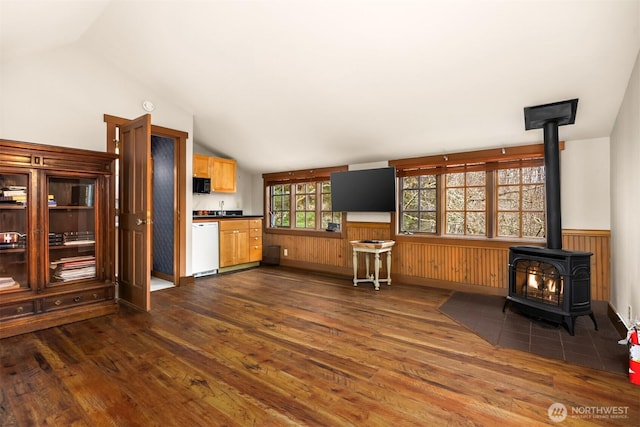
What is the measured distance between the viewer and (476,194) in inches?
168

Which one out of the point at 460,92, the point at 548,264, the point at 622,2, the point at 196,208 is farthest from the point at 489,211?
the point at 196,208

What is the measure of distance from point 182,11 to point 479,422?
3726mm

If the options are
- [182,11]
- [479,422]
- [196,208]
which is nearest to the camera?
[479,422]

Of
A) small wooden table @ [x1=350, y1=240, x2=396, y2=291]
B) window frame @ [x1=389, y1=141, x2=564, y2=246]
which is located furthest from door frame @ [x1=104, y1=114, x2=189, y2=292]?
window frame @ [x1=389, y1=141, x2=564, y2=246]

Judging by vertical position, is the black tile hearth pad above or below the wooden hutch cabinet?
below

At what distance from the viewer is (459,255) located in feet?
14.0

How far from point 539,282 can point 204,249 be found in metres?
4.39

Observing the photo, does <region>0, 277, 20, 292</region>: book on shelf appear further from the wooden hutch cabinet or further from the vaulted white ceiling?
the vaulted white ceiling

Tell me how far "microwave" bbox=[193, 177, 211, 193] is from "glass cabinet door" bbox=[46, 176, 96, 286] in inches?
82.7

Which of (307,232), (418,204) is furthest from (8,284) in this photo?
(418,204)

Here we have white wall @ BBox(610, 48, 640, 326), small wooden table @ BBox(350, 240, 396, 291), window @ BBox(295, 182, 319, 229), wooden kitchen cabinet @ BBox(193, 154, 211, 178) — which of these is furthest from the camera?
window @ BBox(295, 182, 319, 229)

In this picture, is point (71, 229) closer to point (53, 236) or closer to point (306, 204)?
point (53, 236)

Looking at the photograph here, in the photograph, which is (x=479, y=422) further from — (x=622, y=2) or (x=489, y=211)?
(x=489, y=211)

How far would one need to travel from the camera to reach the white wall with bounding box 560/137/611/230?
3.43 m
